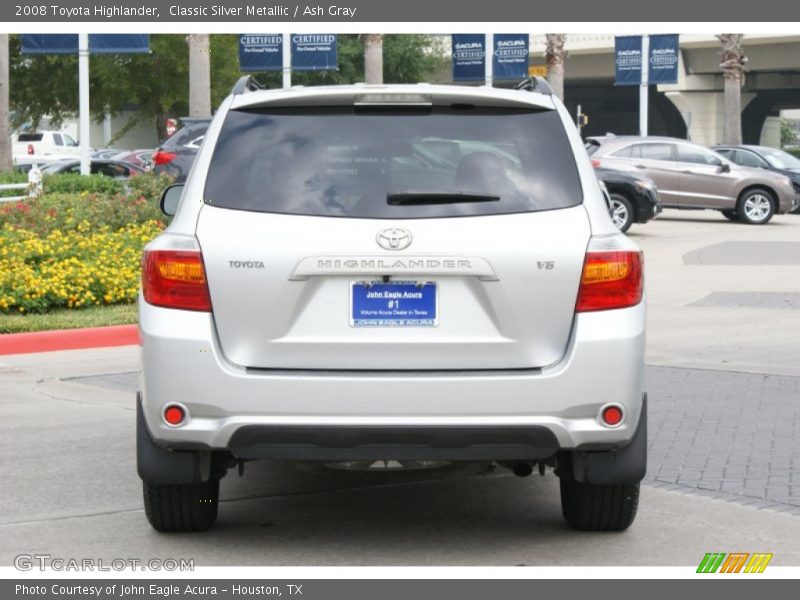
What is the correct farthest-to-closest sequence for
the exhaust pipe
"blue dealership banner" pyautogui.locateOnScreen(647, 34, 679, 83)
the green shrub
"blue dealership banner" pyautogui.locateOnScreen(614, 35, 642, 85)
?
"blue dealership banner" pyautogui.locateOnScreen(614, 35, 642, 85) → "blue dealership banner" pyautogui.locateOnScreen(647, 34, 679, 83) → the green shrub → the exhaust pipe

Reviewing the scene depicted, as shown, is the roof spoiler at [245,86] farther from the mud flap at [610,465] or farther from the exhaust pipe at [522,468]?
the mud flap at [610,465]

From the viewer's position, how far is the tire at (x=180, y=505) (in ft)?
20.8

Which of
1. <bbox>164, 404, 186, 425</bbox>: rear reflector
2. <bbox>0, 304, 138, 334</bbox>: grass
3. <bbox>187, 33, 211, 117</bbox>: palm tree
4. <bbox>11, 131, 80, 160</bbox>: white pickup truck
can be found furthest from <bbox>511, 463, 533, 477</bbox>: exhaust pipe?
<bbox>11, 131, 80, 160</bbox>: white pickup truck

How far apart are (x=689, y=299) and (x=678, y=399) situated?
6.71 meters

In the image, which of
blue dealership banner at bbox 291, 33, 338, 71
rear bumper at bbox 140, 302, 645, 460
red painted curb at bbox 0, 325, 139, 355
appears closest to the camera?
rear bumper at bbox 140, 302, 645, 460

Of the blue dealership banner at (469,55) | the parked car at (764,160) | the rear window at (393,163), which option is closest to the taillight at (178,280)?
the rear window at (393,163)

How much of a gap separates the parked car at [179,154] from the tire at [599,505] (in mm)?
18123

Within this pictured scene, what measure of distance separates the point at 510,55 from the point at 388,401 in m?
39.7

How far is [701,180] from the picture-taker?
1188 inches

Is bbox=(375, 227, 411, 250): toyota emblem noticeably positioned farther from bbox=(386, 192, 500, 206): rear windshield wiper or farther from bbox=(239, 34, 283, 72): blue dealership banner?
bbox=(239, 34, 283, 72): blue dealership banner

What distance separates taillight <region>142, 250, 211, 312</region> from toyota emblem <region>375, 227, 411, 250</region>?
0.69 metres

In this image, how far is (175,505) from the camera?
6371mm

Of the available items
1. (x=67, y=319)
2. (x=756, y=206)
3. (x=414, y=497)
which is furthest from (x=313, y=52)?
(x=414, y=497)

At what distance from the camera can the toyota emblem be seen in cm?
572
